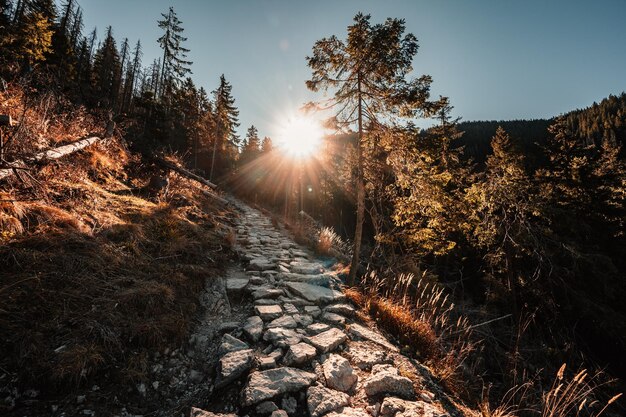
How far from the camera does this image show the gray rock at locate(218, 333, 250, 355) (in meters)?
3.06

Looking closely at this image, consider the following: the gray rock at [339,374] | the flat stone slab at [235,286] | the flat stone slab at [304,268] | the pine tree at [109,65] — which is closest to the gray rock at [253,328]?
the flat stone slab at [235,286]

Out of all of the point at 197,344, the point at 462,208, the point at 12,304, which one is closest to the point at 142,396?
the point at 197,344

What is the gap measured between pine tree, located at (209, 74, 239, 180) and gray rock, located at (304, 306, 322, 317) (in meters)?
28.1

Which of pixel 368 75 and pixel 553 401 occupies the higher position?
pixel 368 75

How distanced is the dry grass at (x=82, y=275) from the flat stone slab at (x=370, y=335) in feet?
7.76

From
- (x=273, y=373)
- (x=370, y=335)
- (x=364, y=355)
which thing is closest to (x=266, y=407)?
(x=273, y=373)

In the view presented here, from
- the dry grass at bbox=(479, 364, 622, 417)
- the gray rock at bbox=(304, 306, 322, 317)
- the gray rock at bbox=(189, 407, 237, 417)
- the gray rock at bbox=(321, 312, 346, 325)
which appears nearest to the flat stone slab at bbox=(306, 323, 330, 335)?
the gray rock at bbox=(321, 312, 346, 325)

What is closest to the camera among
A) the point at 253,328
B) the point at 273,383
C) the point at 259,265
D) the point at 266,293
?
the point at 273,383

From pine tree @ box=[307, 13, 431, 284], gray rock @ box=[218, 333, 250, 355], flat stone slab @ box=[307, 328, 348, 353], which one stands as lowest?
gray rock @ box=[218, 333, 250, 355]

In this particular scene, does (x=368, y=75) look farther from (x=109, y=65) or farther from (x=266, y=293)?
(x=109, y=65)

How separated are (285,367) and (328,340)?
806mm

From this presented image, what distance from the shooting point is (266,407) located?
230 centimetres

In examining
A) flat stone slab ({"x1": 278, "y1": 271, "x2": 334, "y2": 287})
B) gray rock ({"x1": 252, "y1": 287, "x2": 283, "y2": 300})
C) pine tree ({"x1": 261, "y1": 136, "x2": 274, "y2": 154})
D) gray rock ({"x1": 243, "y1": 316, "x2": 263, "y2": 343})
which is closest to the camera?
gray rock ({"x1": 243, "y1": 316, "x2": 263, "y2": 343})

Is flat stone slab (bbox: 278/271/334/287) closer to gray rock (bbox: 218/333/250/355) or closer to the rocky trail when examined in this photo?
the rocky trail
